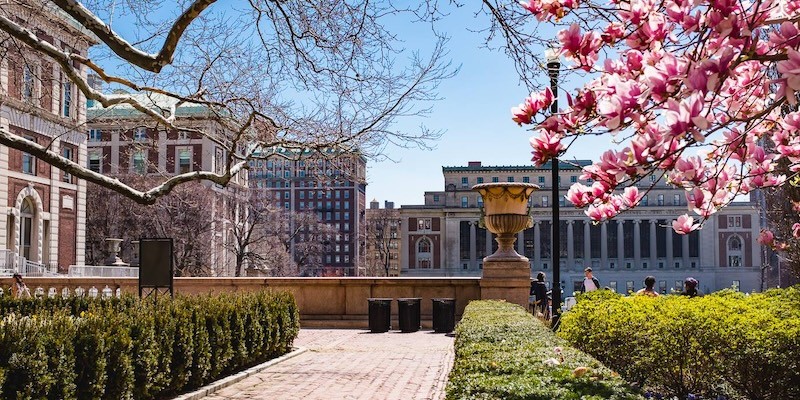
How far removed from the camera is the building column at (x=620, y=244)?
126 meters

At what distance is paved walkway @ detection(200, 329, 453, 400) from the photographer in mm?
10148

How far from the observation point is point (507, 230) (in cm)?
1894

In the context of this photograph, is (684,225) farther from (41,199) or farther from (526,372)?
(41,199)

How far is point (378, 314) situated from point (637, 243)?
375 ft

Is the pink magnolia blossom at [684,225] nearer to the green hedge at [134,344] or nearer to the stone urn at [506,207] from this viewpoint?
the green hedge at [134,344]

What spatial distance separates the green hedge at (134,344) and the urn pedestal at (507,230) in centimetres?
646

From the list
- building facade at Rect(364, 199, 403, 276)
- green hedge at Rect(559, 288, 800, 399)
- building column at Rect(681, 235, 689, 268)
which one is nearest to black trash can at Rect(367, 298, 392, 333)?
green hedge at Rect(559, 288, 800, 399)

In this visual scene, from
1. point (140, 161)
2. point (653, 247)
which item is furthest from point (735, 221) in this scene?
point (140, 161)

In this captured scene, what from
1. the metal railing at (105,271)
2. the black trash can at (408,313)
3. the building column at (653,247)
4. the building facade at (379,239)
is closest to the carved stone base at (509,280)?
the black trash can at (408,313)

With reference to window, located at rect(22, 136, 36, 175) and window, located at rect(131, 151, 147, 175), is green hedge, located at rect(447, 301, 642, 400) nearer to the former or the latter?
window, located at rect(131, 151, 147, 175)

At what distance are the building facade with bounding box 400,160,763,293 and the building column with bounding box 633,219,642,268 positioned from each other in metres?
0.17

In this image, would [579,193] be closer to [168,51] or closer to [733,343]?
[733,343]

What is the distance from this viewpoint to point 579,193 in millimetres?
4453

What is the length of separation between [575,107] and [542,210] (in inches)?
4842
